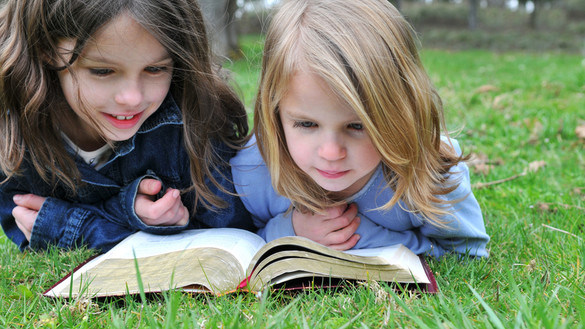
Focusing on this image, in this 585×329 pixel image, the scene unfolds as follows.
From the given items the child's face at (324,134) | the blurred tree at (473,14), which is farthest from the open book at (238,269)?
the blurred tree at (473,14)

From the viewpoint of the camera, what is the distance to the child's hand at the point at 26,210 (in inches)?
92.7

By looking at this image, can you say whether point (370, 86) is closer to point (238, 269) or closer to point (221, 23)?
point (238, 269)

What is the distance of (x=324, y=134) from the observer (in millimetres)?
1822

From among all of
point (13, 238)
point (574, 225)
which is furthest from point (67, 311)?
point (574, 225)

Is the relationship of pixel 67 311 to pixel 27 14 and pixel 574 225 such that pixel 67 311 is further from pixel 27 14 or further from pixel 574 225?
pixel 574 225

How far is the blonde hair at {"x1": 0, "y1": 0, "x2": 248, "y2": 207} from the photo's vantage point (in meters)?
2.02

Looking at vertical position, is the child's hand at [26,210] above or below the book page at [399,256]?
above

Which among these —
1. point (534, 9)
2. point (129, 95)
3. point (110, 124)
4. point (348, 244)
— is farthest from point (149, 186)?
point (534, 9)

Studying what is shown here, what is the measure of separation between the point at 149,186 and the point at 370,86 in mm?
1093

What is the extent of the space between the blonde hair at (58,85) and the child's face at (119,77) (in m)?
0.03

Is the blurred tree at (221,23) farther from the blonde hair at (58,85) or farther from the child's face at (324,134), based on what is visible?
the child's face at (324,134)

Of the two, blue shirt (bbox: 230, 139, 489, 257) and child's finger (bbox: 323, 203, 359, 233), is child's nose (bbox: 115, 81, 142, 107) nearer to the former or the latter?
blue shirt (bbox: 230, 139, 489, 257)

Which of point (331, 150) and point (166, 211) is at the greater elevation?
point (331, 150)

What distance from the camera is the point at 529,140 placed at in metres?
3.67
